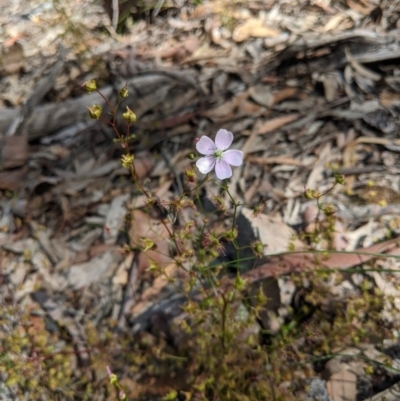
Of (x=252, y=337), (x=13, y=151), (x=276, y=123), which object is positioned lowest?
(x=252, y=337)

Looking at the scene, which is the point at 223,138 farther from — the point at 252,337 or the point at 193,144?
the point at 193,144

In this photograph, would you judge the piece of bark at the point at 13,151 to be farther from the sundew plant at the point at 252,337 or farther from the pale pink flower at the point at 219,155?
the pale pink flower at the point at 219,155

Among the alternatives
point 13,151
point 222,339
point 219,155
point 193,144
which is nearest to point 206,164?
point 219,155

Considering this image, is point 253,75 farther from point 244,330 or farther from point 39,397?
point 39,397

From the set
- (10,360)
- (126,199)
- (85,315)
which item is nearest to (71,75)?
(126,199)

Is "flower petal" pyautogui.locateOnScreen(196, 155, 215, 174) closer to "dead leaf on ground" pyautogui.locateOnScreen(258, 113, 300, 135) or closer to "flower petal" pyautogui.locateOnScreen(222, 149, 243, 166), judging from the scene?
"flower petal" pyautogui.locateOnScreen(222, 149, 243, 166)

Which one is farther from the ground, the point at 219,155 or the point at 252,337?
the point at 219,155

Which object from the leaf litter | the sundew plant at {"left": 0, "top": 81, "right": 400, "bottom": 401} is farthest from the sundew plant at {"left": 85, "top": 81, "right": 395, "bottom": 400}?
the leaf litter

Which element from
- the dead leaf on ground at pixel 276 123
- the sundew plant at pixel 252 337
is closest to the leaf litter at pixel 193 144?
the dead leaf on ground at pixel 276 123
